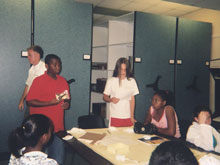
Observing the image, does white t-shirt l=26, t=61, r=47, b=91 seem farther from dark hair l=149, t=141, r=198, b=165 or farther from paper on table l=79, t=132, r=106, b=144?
dark hair l=149, t=141, r=198, b=165

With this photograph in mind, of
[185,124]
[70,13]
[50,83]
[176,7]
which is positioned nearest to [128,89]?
[185,124]

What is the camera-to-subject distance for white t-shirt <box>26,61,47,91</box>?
9.79 ft

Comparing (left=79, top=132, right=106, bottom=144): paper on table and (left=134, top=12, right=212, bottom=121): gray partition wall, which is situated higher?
(left=134, top=12, right=212, bottom=121): gray partition wall

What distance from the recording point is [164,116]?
2615mm

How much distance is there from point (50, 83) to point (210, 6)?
346 cm

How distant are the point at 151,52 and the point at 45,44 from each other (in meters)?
1.83

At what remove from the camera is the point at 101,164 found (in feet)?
5.09

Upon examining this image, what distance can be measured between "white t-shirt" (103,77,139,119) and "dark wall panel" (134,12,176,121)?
3.29 feet

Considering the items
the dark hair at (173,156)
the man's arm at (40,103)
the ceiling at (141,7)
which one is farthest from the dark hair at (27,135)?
the ceiling at (141,7)

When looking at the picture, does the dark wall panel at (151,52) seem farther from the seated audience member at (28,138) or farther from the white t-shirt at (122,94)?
the seated audience member at (28,138)

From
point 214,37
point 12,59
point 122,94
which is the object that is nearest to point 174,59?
point 214,37

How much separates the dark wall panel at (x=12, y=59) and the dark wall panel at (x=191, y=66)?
2.74 meters

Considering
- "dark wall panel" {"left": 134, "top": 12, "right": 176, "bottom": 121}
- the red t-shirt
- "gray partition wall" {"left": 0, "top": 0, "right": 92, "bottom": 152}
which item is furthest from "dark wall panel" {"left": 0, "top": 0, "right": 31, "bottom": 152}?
"dark wall panel" {"left": 134, "top": 12, "right": 176, "bottom": 121}

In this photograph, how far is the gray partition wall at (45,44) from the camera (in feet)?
10.5
